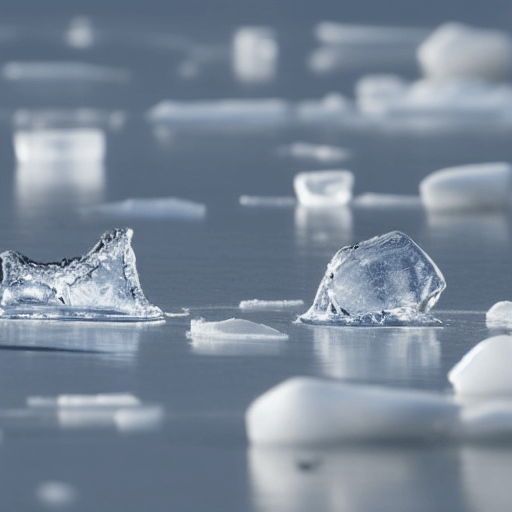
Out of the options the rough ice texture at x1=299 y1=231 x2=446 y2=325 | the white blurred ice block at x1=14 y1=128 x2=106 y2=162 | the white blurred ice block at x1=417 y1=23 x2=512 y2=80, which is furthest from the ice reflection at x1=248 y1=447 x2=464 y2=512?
the white blurred ice block at x1=417 y1=23 x2=512 y2=80

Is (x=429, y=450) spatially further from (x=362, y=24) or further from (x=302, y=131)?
(x=362, y=24)

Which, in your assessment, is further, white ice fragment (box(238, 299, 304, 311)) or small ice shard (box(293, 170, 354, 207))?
small ice shard (box(293, 170, 354, 207))

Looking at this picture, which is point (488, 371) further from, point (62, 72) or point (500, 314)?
point (62, 72)

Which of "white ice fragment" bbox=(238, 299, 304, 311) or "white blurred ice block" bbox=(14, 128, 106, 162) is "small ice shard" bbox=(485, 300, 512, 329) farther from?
"white blurred ice block" bbox=(14, 128, 106, 162)

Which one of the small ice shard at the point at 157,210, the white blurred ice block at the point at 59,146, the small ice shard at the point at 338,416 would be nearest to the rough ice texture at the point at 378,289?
the small ice shard at the point at 338,416

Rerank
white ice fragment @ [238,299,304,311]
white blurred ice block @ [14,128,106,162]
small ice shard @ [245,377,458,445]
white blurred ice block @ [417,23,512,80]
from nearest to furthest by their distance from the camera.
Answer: small ice shard @ [245,377,458,445], white ice fragment @ [238,299,304,311], white blurred ice block @ [14,128,106,162], white blurred ice block @ [417,23,512,80]

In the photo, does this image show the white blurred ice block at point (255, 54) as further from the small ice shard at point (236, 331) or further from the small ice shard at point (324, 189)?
the small ice shard at point (236, 331)

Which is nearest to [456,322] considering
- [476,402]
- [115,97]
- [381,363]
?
[381,363]
